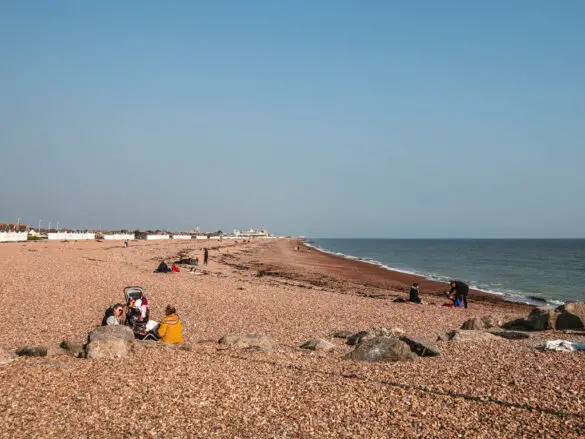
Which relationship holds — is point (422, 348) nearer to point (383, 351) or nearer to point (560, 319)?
point (383, 351)

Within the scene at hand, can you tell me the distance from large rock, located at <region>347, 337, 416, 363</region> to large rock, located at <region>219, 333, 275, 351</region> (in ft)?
7.35

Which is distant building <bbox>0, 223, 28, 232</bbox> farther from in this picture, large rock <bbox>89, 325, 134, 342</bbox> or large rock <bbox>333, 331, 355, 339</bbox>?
large rock <bbox>333, 331, 355, 339</bbox>

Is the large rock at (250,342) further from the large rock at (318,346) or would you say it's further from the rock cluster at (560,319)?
the rock cluster at (560,319)

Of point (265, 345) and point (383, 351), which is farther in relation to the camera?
point (265, 345)

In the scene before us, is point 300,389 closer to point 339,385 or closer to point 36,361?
point 339,385

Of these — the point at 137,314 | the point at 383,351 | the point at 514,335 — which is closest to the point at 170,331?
the point at 137,314

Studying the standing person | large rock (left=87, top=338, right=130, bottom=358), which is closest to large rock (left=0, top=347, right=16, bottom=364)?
large rock (left=87, top=338, right=130, bottom=358)

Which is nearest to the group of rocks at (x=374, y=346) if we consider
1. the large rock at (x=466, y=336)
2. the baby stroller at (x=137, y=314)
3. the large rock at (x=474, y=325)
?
the large rock at (x=466, y=336)

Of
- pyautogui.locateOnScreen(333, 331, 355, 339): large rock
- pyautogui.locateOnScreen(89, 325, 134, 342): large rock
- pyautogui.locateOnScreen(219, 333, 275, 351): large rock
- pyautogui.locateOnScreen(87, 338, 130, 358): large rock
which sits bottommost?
pyautogui.locateOnScreen(333, 331, 355, 339): large rock

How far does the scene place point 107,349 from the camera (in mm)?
10500

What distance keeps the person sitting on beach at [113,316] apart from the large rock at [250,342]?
3.10 meters

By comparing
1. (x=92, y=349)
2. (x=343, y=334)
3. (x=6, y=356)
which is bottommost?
(x=343, y=334)

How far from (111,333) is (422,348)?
23.5ft

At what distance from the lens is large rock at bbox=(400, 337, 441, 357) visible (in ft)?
36.5
